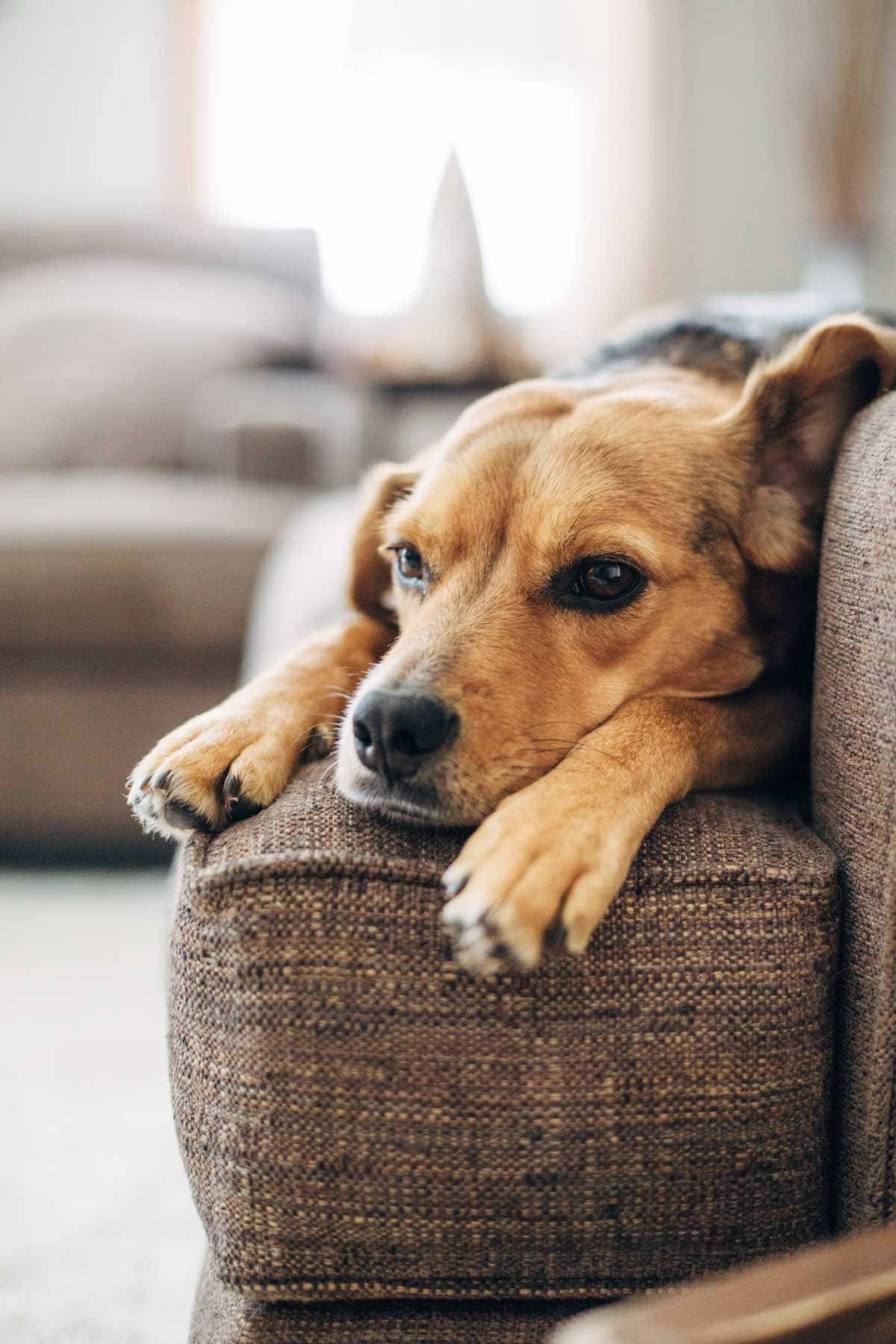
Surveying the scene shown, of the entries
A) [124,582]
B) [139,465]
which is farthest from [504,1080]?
[139,465]

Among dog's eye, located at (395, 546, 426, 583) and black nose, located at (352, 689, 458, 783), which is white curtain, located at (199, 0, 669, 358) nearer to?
dog's eye, located at (395, 546, 426, 583)

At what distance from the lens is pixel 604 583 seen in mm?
1442

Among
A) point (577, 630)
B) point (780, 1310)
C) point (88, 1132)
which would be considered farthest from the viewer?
point (88, 1132)

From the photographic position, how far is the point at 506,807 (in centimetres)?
111

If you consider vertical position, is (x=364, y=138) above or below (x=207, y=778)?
above

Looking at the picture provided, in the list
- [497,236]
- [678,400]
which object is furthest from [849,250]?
[678,400]

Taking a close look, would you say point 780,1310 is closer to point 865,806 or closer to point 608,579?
point 865,806

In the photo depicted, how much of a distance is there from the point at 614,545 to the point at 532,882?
579 mm

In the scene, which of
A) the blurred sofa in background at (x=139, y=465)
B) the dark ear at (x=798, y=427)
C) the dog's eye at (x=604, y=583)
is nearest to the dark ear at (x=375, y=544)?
the blurred sofa in background at (x=139, y=465)

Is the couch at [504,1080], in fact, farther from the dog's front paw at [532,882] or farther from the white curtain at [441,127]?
the white curtain at [441,127]

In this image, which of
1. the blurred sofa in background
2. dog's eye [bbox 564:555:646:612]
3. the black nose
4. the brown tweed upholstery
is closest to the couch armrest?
the brown tweed upholstery

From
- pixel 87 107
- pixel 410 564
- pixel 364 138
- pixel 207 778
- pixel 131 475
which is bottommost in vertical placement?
pixel 131 475

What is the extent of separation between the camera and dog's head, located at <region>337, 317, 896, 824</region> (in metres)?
1.35

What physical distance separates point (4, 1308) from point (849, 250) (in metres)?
5.96
